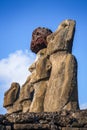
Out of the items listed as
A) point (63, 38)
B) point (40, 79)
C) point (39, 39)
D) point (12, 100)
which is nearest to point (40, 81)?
point (40, 79)

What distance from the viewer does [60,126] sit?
7.49 m

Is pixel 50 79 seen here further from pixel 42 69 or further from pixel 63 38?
pixel 63 38

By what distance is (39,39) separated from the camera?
12.5 meters

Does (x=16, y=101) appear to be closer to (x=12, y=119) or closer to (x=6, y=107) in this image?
(x=6, y=107)

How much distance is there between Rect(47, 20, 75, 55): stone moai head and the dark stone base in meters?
3.74

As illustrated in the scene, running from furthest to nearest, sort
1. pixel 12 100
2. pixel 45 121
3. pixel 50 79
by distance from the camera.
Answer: pixel 12 100 → pixel 50 79 → pixel 45 121

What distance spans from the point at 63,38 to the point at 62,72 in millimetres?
1160

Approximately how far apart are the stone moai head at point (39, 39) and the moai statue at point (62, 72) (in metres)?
0.84

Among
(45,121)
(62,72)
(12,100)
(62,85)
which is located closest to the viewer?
(45,121)

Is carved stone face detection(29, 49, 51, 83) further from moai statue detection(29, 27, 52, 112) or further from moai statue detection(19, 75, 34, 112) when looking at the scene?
A: moai statue detection(19, 75, 34, 112)

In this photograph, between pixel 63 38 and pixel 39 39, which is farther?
pixel 39 39

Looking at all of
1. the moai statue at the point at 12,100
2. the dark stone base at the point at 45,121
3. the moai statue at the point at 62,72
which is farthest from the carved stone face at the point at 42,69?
the dark stone base at the point at 45,121

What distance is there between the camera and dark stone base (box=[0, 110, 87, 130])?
7.34m

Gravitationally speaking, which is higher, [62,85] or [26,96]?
[26,96]
